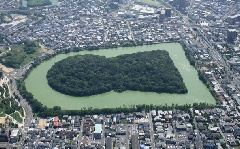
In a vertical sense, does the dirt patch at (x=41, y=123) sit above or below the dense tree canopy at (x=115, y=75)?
below

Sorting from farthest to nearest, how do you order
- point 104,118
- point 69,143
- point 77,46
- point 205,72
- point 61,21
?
point 61,21
point 77,46
point 205,72
point 104,118
point 69,143

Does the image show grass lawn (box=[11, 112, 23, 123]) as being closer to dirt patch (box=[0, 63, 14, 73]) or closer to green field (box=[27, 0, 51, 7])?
dirt patch (box=[0, 63, 14, 73])

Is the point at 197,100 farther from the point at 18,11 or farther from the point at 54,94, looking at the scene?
the point at 18,11

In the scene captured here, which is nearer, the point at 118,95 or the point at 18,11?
the point at 118,95

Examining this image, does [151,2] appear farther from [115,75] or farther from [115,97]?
[115,97]

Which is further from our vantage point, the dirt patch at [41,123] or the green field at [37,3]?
the green field at [37,3]

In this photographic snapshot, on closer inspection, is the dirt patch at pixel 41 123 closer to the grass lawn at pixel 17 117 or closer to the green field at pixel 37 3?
the grass lawn at pixel 17 117

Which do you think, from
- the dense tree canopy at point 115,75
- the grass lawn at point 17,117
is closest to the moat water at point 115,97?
the dense tree canopy at point 115,75

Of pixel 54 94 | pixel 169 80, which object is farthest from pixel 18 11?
pixel 169 80

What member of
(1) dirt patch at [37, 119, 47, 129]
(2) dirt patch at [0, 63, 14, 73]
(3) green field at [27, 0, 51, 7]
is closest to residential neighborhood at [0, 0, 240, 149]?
(1) dirt patch at [37, 119, 47, 129]
